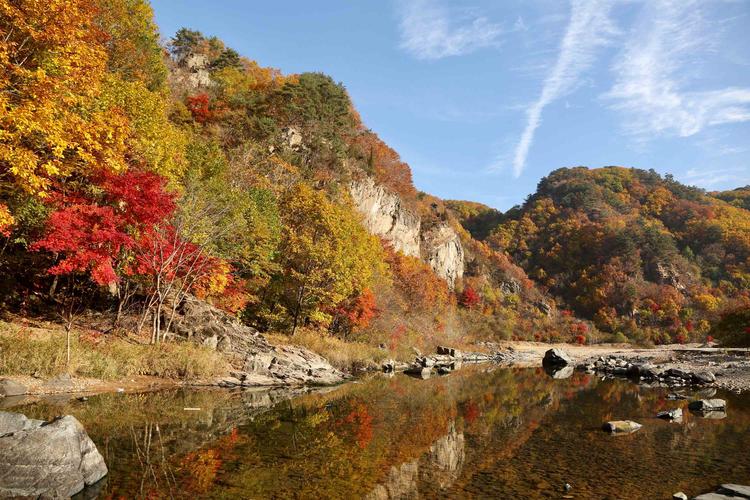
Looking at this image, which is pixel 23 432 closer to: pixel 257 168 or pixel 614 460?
pixel 614 460

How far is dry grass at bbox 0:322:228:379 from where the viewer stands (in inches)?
590

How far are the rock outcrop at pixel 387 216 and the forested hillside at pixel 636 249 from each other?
143 feet

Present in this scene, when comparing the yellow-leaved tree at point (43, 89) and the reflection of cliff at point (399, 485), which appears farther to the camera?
the yellow-leaved tree at point (43, 89)

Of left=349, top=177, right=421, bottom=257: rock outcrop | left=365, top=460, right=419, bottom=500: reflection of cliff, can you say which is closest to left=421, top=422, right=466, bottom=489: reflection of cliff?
left=365, top=460, right=419, bottom=500: reflection of cliff

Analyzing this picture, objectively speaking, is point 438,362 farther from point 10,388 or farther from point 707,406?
point 10,388

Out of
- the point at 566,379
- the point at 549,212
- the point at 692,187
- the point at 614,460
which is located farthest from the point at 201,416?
the point at 692,187

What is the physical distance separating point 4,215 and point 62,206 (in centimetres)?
494

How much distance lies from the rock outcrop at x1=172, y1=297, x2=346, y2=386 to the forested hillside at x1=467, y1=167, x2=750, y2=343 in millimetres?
72571

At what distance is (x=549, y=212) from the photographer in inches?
4973

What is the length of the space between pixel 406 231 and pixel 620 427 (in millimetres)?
57932

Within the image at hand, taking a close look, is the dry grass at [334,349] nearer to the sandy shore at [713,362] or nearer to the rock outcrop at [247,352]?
the rock outcrop at [247,352]

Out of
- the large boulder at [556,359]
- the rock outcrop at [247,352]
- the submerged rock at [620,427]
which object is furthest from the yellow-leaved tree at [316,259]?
the large boulder at [556,359]

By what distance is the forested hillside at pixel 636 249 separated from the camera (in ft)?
282

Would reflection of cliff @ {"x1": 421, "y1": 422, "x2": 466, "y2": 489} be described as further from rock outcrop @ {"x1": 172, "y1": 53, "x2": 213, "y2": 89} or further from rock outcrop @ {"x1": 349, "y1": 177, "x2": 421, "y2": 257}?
rock outcrop @ {"x1": 172, "y1": 53, "x2": 213, "y2": 89}
